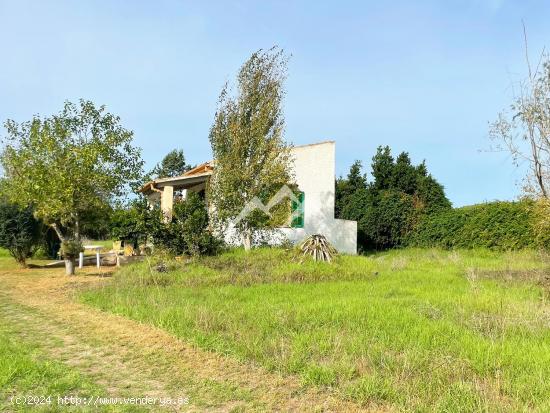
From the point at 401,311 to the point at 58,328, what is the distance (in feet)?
16.6

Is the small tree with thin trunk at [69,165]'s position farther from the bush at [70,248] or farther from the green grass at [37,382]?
the green grass at [37,382]

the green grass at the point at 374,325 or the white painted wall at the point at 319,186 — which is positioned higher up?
the white painted wall at the point at 319,186

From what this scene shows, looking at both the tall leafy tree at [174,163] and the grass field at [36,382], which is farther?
the tall leafy tree at [174,163]

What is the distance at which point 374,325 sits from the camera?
593 cm

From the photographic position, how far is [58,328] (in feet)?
22.7

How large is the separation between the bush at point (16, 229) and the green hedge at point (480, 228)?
17445 mm

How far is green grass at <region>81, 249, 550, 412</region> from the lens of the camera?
12.8ft

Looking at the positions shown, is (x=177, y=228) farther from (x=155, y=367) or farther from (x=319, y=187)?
(x=155, y=367)

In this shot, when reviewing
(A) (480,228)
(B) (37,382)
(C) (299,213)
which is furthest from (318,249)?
(A) (480,228)

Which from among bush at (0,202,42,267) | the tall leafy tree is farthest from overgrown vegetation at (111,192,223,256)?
the tall leafy tree

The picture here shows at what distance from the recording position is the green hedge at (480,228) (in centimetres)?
1826

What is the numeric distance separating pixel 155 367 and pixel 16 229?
1594cm

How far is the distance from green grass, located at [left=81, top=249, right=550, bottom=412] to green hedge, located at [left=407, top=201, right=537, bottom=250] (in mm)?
7000

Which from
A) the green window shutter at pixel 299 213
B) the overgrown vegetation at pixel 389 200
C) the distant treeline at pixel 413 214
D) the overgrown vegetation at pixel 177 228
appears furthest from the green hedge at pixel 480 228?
the overgrown vegetation at pixel 177 228
